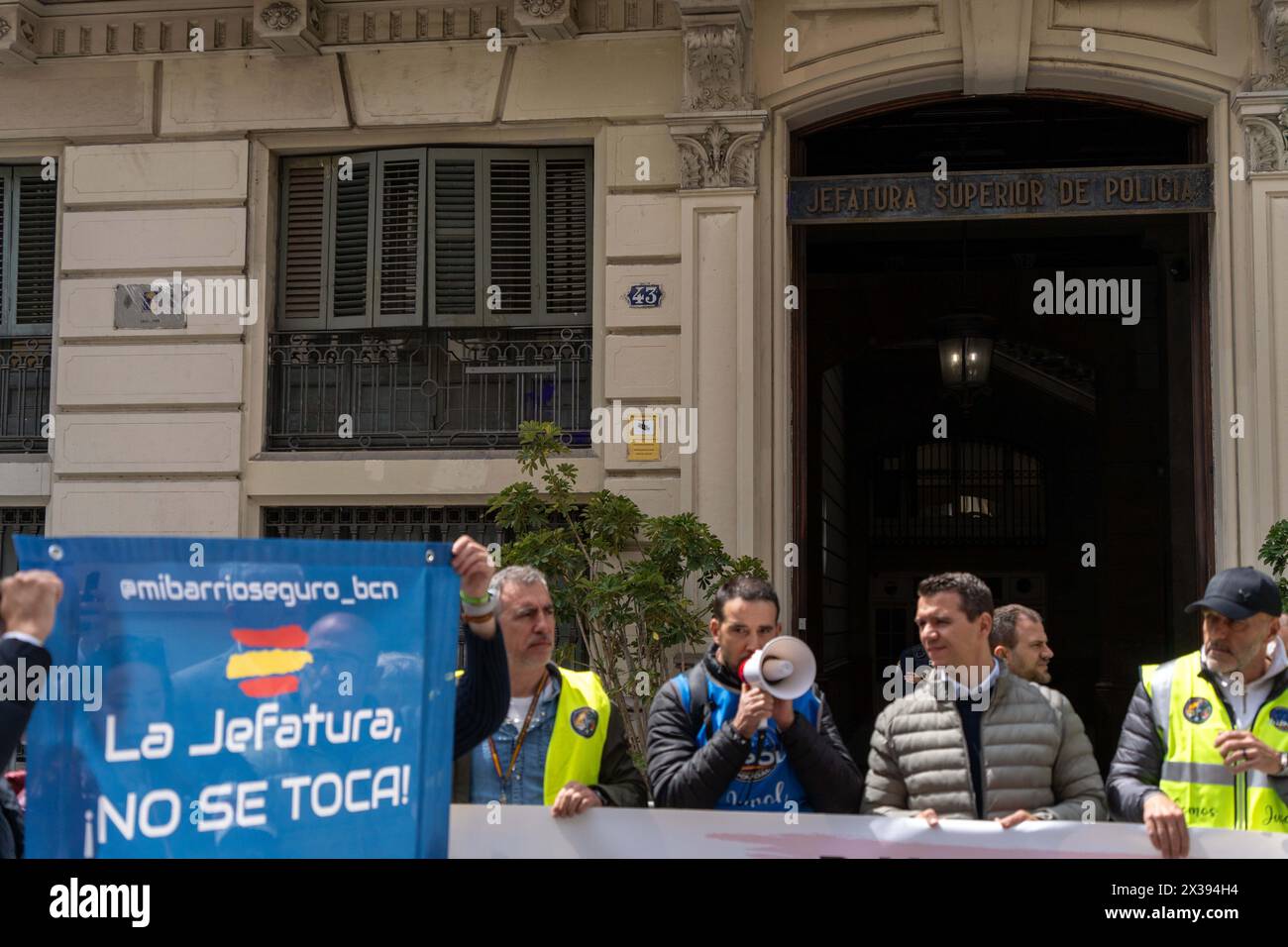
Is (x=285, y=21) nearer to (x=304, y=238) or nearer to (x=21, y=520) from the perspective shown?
(x=304, y=238)

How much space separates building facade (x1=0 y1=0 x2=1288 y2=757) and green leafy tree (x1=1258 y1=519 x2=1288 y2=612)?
1.77 feet

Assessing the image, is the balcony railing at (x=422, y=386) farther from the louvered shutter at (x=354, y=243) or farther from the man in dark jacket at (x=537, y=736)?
the man in dark jacket at (x=537, y=736)

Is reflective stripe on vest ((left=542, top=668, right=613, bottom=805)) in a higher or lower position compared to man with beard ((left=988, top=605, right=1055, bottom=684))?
lower

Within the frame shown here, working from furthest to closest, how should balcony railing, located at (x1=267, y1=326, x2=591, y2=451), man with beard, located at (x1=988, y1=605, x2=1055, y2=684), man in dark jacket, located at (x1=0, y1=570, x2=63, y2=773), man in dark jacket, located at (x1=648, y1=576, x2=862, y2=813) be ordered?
balcony railing, located at (x1=267, y1=326, x2=591, y2=451)
man with beard, located at (x1=988, y1=605, x2=1055, y2=684)
man in dark jacket, located at (x1=648, y1=576, x2=862, y2=813)
man in dark jacket, located at (x1=0, y1=570, x2=63, y2=773)

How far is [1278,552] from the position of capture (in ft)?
32.3

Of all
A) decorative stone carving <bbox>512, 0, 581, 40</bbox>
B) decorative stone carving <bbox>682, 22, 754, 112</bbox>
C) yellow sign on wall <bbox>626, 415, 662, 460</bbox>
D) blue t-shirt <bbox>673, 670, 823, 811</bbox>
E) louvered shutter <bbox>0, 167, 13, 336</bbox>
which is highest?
decorative stone carving <bbox>512, 0, 581, 40</bbox>

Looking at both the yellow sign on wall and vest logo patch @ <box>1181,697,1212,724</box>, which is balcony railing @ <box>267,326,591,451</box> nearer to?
the yellow sign on wall

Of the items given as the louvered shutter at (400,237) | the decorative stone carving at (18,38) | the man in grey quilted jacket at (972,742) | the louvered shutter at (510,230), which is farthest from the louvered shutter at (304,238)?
the man in grey quilted jacket at (972,742)

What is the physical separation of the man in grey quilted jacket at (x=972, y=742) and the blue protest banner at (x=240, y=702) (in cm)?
176

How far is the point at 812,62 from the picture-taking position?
11.6 meters

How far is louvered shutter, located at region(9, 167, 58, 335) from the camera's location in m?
12.9

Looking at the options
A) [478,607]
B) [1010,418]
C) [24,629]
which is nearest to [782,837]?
[478,607]

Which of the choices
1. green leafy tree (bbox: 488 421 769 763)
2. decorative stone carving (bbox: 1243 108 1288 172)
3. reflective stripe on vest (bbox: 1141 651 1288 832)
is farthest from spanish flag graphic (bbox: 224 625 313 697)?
decorative stone carving (bbox: 1243 108 1288 172)

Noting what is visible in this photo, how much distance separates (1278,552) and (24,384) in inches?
398
